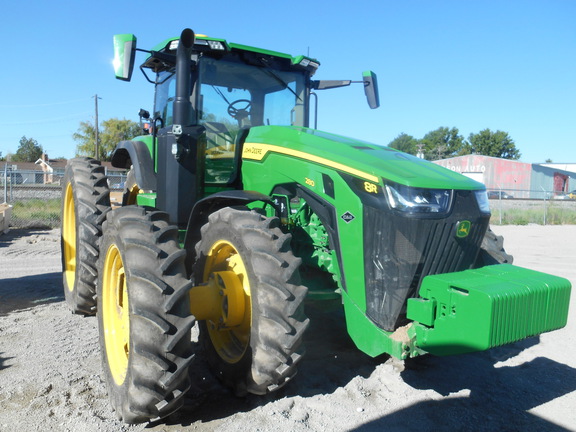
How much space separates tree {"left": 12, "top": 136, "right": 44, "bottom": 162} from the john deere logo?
9387cm

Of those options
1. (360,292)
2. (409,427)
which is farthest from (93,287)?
(409,427)

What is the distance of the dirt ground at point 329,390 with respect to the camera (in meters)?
3.09

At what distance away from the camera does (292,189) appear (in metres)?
3.66

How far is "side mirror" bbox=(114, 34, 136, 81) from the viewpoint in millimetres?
3689

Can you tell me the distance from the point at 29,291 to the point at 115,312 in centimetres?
347

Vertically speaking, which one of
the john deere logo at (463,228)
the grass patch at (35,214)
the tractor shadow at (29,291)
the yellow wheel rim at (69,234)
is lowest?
the tractor shadow at (29,291)

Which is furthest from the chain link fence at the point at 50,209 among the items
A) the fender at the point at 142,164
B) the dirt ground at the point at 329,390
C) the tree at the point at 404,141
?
the tree at the point at 404,141

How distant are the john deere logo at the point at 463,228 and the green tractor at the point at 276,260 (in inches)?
0.4

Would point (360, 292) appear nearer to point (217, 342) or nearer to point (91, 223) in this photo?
point (217, 342)

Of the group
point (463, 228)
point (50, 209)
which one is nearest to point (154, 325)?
point (463, 228)

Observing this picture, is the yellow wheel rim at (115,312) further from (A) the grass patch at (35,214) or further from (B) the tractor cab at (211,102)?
(A) the grass patch at (35,214)

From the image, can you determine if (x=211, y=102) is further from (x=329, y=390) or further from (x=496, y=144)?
(x=496, y=144)

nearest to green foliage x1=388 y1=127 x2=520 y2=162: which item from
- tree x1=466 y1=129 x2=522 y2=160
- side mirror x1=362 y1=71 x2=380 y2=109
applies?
tree x1=466 y1=129 x2=522 y2=160

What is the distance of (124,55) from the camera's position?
3.70 m
